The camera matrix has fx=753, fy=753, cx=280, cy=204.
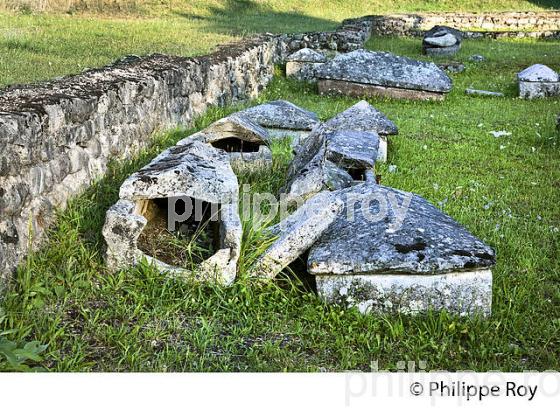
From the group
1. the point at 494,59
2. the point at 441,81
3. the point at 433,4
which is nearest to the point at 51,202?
the point at 441,81

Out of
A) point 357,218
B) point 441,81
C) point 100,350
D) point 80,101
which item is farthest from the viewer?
point 441,81

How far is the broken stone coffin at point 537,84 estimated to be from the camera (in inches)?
482

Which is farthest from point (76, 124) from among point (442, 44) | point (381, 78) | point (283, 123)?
point (442, 44)

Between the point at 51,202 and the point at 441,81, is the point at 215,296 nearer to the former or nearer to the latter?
the point at 51,202

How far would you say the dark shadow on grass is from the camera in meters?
16.2

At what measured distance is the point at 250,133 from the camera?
713 centimetres

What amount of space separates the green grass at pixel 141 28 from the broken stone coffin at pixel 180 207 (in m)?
1.92

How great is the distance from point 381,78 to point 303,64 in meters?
2.13

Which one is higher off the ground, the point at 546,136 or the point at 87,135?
the point at 87,135

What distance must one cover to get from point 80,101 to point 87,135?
0.28m

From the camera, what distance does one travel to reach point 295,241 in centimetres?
437

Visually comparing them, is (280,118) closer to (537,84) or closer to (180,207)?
(180,207)

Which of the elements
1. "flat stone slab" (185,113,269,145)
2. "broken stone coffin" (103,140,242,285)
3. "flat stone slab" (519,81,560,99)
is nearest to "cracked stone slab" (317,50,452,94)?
"flat stone slab" (519,81,560,99)

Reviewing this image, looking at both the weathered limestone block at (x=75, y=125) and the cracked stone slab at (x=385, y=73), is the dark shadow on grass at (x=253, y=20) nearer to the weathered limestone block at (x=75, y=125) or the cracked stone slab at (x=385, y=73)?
the cracked stone slab at (x=385, y=73)
